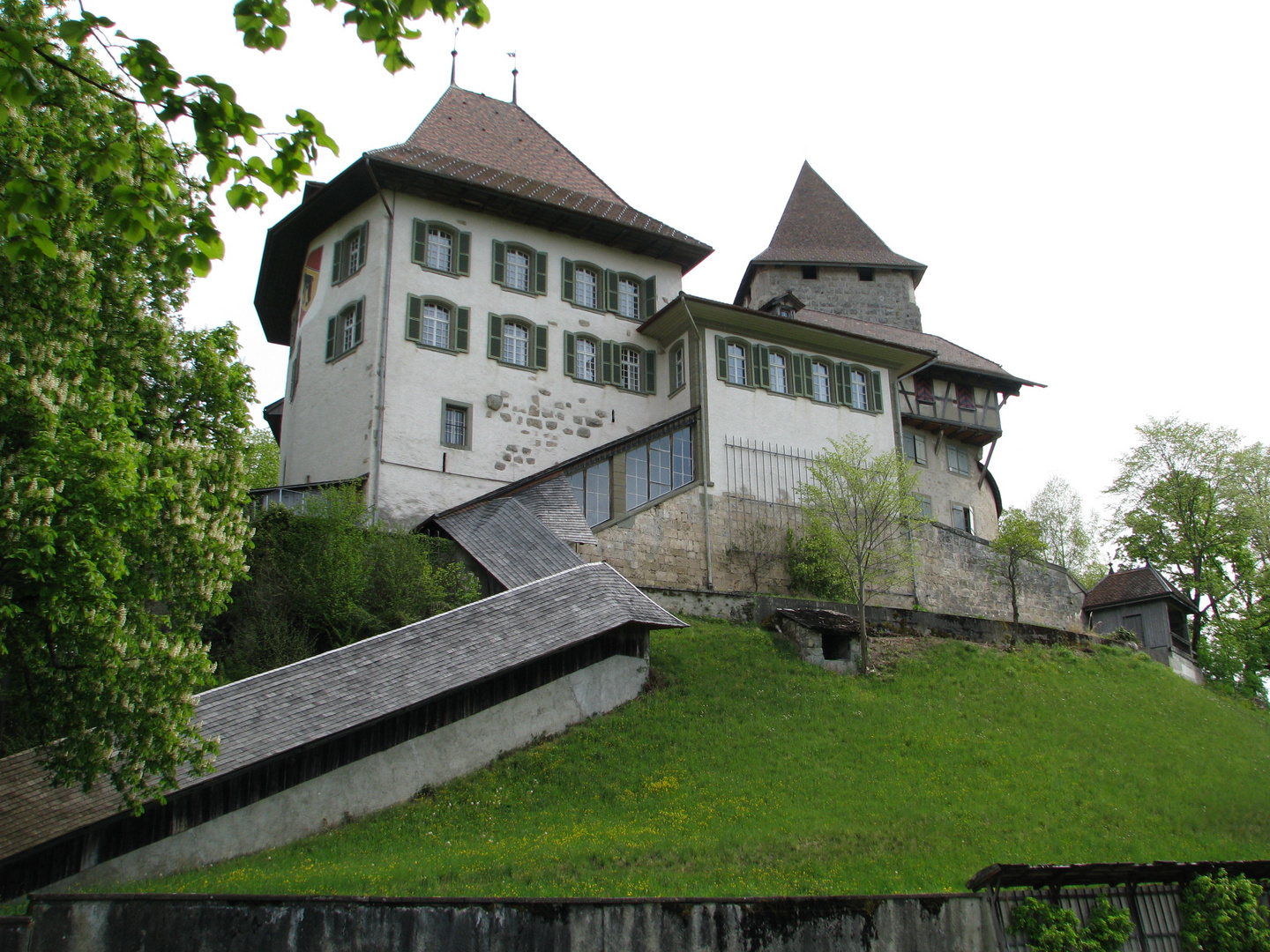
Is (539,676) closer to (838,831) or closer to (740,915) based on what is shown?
(838,831)

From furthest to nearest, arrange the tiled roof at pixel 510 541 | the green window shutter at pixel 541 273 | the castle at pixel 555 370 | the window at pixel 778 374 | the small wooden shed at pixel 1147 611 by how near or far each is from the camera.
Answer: the small wooden shed at pixel 1147 611, the window at pixel 778 374, the green window shutter at pixel 541 273, the castle at pixel 555 370, the tiled roof at pixel 510 541

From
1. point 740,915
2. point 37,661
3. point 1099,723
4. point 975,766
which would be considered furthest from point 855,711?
point 37,661

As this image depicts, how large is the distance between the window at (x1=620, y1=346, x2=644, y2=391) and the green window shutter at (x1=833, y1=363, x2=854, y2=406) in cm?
522

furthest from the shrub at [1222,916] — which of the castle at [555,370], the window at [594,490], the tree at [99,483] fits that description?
the window at [594,490]

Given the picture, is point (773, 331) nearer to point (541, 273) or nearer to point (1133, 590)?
point (541, 273)

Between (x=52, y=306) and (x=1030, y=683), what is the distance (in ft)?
59.9

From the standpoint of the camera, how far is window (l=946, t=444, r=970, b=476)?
3834 cm

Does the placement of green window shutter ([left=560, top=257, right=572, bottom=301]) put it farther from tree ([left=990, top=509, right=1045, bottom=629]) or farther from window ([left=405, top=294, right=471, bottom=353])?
tree ([left=990, top=509, right=1045, bottom=629])

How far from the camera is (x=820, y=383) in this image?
29.3 metres

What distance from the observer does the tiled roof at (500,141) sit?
29.5 meters

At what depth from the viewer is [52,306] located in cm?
1086

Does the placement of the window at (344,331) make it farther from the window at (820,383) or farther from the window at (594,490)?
the window at (820,383)

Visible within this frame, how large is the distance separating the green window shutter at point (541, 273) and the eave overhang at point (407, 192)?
876 millimetres

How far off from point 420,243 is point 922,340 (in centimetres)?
2084
